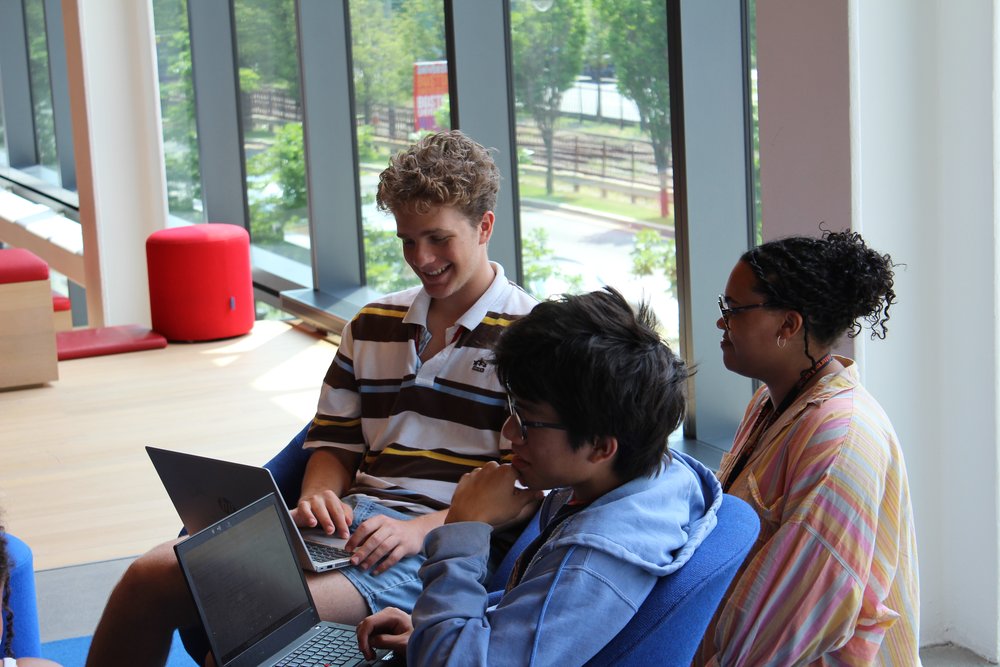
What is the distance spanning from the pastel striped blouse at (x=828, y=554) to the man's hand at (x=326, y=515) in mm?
760

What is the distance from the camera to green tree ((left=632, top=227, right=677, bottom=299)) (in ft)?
14.9

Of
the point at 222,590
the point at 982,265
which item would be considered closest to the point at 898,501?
the point at 982,265

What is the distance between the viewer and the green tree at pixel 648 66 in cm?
434

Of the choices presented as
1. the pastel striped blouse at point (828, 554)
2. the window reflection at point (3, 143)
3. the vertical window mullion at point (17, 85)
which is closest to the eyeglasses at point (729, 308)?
the pastel striped blouse at point (828, 554)

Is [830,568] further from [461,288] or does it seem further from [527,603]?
[461,288]

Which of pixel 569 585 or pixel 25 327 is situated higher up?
pixel 569 585

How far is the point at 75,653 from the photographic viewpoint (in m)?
3.30

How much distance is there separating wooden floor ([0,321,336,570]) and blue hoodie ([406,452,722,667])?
8.80ft

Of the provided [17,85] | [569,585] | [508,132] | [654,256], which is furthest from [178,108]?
[569,585]

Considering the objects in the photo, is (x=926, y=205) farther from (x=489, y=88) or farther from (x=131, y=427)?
(x=131, y=427)

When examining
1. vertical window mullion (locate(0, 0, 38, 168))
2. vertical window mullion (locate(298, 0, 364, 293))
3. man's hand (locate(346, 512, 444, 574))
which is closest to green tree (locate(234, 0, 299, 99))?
vertical window mullion (locate(298, 0, 364, 293))

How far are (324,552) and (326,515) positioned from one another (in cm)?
8

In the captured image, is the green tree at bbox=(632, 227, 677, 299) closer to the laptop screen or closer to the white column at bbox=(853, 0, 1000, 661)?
the white column at bbox=(853, 0, 1000, 661)

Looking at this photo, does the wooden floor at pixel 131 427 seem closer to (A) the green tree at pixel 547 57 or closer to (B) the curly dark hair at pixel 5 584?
(B) the curly dark hair at pixel 5 584
